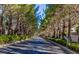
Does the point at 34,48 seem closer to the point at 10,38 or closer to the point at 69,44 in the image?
the point at 10,38

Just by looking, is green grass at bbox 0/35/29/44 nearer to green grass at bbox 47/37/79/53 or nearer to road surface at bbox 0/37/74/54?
road surface at bbox 0/37/74/54

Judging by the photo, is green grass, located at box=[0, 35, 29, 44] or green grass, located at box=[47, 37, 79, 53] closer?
green grass, located at box=[47, 37, 79, 53]

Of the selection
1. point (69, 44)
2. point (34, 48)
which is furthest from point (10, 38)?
point (69, 44)

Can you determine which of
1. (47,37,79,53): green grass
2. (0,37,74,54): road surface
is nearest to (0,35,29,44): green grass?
(0,37,74,54): road surface

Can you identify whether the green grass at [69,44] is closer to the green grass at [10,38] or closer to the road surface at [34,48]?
the road surface at [34,48]

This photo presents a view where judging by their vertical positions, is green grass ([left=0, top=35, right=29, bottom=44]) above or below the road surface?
above

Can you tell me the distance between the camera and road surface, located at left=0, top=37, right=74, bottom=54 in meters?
10.6

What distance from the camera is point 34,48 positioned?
1066cm

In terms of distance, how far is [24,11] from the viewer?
10828 mm

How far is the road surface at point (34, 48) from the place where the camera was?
10.6m
